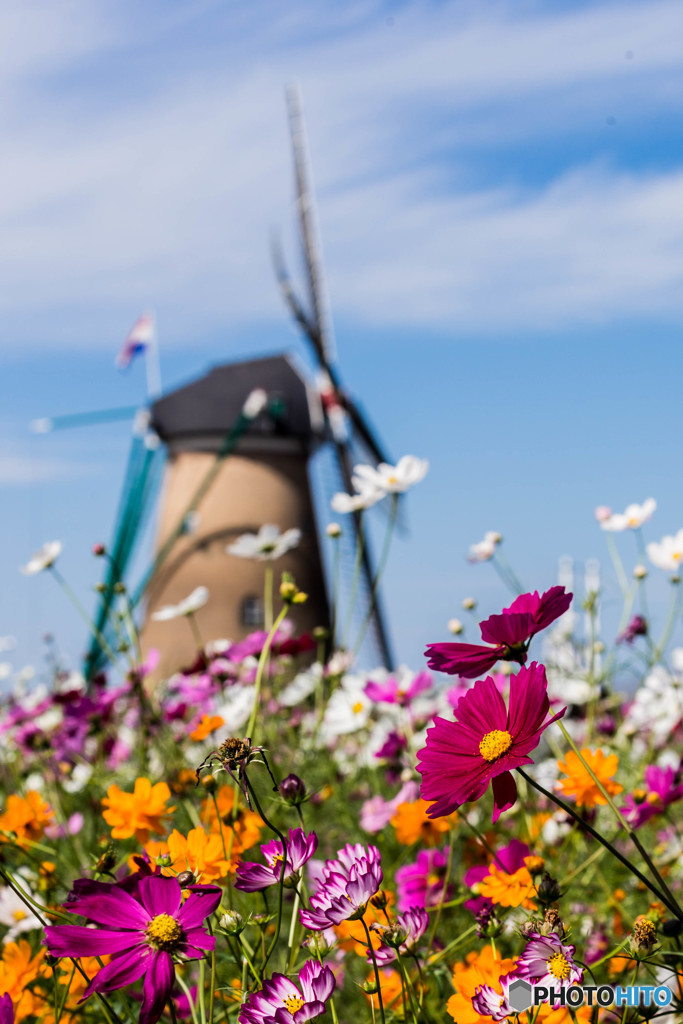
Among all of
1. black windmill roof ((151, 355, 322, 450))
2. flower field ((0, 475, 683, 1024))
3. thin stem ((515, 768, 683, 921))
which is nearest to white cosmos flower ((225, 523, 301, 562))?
flower field ((0, 475, 683, 1024))

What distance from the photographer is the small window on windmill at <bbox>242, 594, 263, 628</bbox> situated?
1138cm

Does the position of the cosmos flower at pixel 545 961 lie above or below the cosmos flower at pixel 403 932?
above

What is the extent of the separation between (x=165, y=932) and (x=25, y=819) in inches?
28.5

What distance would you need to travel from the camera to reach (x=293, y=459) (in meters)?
12.3

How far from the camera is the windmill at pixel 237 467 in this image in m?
11.6

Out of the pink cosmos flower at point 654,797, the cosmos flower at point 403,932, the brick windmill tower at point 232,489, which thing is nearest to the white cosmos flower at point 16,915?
the cosmos flower at point 403,932

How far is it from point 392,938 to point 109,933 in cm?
26

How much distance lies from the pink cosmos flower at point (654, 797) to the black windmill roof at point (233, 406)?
35.1 ft

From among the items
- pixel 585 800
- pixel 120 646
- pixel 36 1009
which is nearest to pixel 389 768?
pixel 120 646

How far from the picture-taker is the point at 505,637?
869mm

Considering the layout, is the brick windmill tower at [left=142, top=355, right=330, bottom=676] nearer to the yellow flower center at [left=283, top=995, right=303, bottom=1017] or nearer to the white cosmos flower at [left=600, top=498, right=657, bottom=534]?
the white cosmos flower at [left=600, top=498, right=657, bottom=534]

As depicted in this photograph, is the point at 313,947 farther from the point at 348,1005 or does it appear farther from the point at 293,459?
the point at 293,459

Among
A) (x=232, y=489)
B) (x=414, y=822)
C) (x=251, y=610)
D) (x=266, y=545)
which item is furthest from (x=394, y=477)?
(x=232, y=489)

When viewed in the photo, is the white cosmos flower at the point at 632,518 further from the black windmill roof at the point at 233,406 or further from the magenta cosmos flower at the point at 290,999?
the black windmill roof at the point at 233,406
